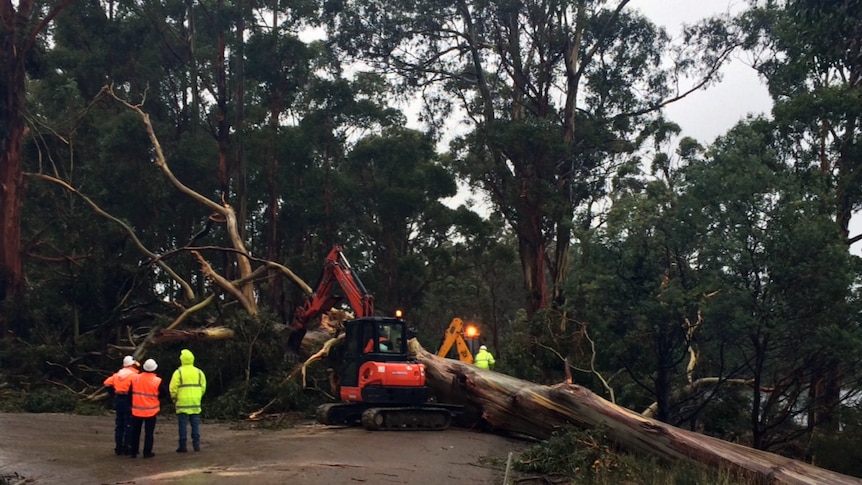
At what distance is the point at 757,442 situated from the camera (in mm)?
16031

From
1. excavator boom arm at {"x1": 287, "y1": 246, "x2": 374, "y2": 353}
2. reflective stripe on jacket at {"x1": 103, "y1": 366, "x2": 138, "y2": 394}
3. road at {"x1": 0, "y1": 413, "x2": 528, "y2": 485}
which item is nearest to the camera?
road at {"x1": 0, "y1": 413, "x2": 528, "y2": 485}

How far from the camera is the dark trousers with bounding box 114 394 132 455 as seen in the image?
1140 centimetres

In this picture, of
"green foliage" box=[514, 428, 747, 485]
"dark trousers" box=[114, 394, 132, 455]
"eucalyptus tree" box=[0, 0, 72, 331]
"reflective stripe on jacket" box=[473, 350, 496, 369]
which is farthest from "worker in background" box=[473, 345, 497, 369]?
"eucalyptus tree" box=[0, 0, 72, 331]

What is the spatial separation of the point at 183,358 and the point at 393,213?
23783 millimetres

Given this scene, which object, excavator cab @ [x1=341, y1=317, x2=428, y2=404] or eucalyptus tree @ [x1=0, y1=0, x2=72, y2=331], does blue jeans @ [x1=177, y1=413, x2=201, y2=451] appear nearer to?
excavator cab @ [x1=341, y1=317, x2=428, y2=404]

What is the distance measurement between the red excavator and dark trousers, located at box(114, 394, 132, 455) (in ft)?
15.9

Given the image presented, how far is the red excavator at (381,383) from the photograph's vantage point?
15.5 m

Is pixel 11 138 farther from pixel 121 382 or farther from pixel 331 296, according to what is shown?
pixel 121 382

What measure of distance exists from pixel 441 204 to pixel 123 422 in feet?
81.7

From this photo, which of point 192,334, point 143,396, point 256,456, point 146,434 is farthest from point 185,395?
point 192,334

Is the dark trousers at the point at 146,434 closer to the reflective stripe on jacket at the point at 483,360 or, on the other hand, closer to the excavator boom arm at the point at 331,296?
the excavator boom arm at the point at 331,296

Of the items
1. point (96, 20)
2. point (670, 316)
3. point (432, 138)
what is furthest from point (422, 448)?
point (96, 20)

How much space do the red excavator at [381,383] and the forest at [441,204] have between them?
7.73 ft

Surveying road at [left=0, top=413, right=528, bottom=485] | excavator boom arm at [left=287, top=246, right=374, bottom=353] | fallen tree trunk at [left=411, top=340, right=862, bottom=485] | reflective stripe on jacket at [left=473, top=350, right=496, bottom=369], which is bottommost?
road at [left=0, top=413, right=528, bottom=485]
